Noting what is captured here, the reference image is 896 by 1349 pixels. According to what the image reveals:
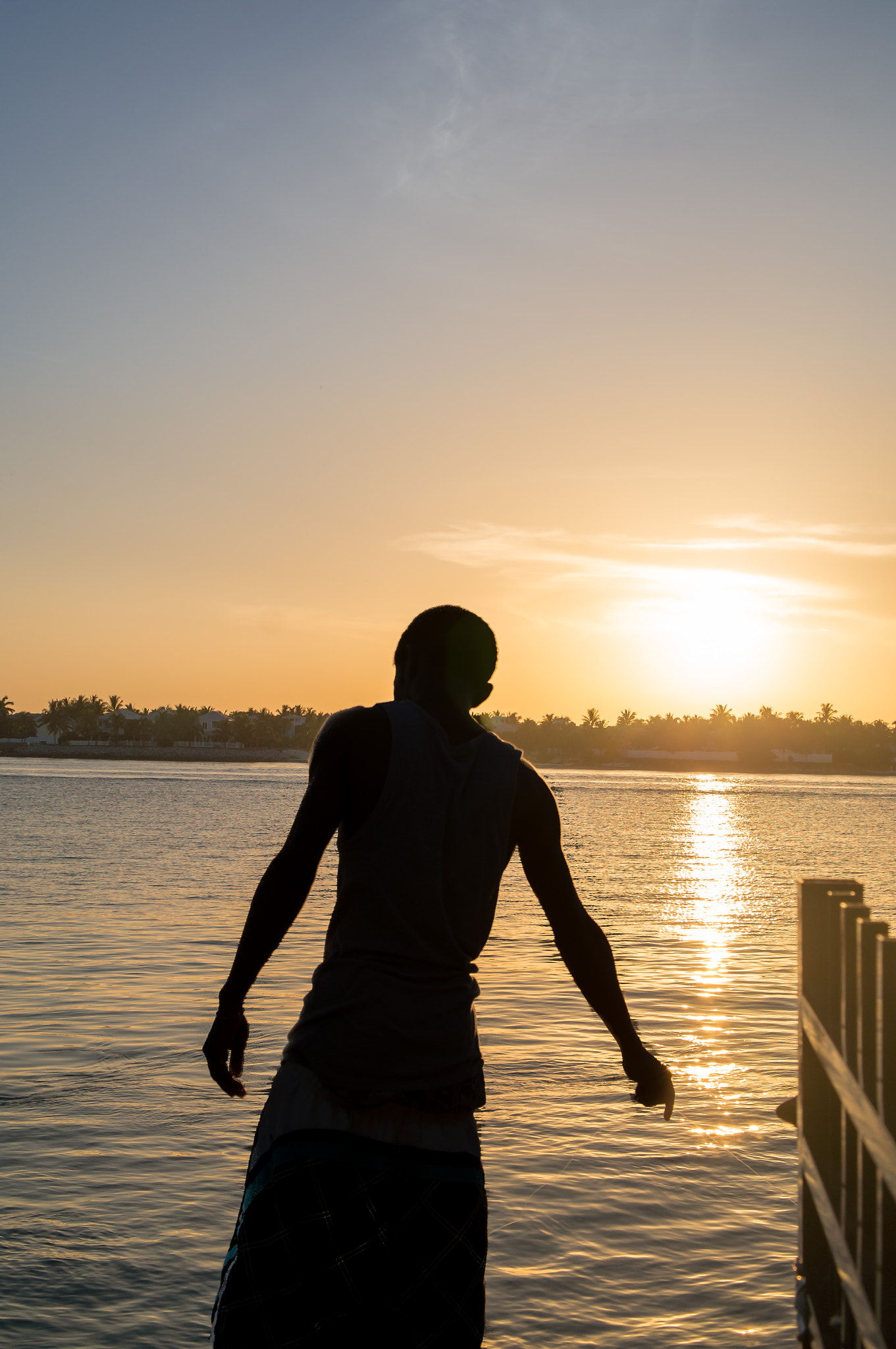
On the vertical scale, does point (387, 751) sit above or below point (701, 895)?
above

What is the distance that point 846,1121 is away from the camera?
8.35 ft

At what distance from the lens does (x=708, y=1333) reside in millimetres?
4246

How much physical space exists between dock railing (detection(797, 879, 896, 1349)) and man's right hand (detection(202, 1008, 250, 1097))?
1301mm

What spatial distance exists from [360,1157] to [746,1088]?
5562mm

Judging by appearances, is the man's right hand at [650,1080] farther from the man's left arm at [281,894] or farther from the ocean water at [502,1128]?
the ocean water at [502,1128]

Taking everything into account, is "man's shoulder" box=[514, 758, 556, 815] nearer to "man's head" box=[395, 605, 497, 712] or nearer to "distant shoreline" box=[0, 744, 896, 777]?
"man's head" box=[395, 605, 497, 712]

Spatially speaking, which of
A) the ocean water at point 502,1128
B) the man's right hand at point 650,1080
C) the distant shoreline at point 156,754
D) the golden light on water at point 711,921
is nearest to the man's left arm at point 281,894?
the man's right hand at point 650,1080

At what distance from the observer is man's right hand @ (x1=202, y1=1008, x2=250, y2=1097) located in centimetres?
267

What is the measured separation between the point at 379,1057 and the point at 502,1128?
4.36m

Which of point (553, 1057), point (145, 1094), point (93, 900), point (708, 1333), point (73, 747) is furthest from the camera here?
point (73, 747)

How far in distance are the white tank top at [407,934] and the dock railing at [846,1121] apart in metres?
0.80

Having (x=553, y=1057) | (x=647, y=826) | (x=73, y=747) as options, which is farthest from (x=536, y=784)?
(x=73, y=747)

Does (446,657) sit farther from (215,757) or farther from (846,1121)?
(215,757)

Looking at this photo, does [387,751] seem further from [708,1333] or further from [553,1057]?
[553,1057]
